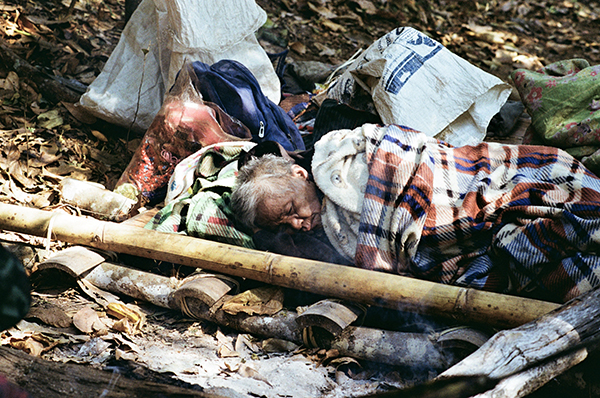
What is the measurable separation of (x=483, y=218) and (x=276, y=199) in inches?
40.2

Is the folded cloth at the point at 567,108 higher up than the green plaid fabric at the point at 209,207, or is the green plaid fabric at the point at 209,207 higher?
the folded cloth at the point at 567,108

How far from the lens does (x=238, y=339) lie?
7.80ft

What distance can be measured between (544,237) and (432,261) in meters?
0.50

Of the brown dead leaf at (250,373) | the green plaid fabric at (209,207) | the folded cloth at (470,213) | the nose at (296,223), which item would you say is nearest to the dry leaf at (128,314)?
the green plaid fabric at (209,207)

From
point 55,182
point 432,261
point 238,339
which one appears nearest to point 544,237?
point 432,261

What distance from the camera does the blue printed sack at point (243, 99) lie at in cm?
351

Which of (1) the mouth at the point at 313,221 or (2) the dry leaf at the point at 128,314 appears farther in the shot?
(1) the mouth at the point at 313,221

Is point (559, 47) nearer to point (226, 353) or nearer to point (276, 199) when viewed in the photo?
point (276, 199)

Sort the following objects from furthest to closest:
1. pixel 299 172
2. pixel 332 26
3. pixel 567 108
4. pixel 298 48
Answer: pixel 332 26 → pixel 298 48 → pixel 567 108 → pixel 299 172

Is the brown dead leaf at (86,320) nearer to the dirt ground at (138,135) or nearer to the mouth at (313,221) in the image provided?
the dirt ground at (138,135)

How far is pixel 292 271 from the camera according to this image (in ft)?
7.51

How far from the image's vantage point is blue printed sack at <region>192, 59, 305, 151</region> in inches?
138

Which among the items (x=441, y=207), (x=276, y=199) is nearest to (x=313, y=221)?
(x=276, y=199)

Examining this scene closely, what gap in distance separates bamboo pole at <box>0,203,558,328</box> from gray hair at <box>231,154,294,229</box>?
0.87 feet
